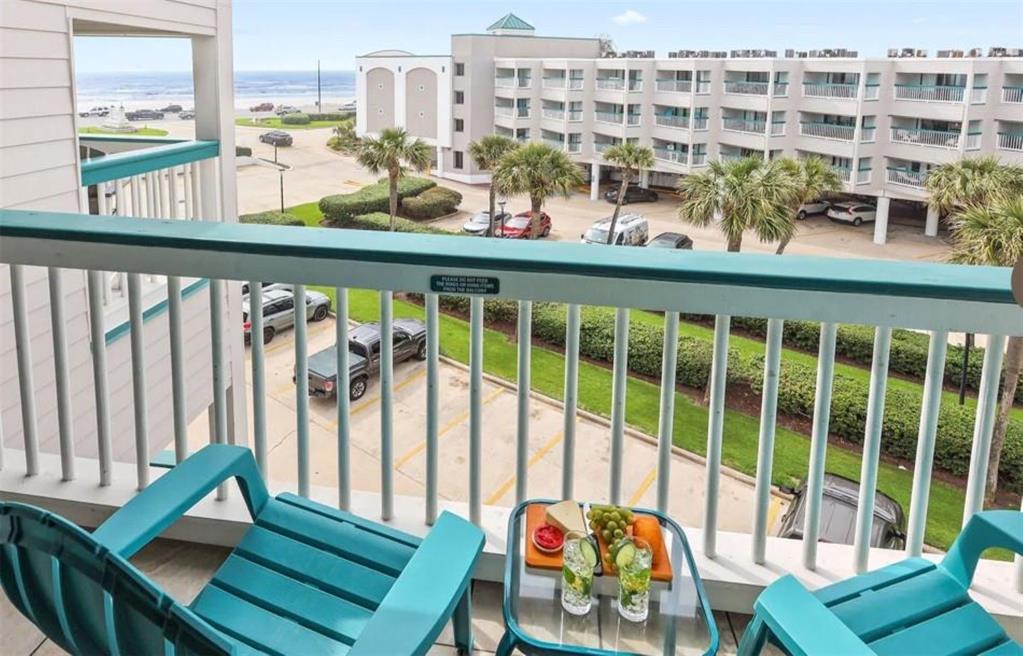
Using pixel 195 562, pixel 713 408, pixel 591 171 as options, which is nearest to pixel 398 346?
pixel 195 562

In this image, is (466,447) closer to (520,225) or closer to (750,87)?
(520,225)

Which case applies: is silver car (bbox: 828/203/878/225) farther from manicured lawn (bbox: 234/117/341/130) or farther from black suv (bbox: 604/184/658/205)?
manicured lawn (bbox: 234/117/341/130)

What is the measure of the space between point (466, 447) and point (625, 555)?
231 cm

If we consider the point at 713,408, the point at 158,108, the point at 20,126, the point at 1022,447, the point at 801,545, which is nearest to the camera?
the point at 713,408

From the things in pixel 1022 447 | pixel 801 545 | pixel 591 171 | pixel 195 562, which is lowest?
pixel 1022 447

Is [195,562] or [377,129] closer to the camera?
[195,562]

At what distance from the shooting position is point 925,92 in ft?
14.4

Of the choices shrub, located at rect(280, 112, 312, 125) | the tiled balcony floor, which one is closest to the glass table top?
the tiled balcony floor

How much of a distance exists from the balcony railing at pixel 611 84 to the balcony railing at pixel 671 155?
0.46 meters

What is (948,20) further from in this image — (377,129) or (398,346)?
(398,346)

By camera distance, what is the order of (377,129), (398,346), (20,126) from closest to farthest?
(398,346), (20,126), (377,129)

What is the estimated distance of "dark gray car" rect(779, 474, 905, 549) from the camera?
2.13 m

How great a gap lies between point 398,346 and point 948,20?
3418 millimetres

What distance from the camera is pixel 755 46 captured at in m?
4.55
